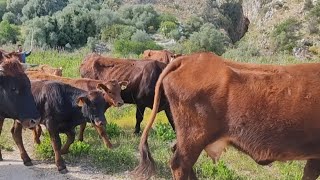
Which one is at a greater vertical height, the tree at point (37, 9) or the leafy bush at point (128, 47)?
the leafy bush at point (128, 47)

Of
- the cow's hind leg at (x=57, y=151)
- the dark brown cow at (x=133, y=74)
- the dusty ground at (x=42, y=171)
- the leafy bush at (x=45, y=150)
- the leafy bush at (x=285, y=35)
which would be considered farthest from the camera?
the leafy bush at (x=285, y=35)

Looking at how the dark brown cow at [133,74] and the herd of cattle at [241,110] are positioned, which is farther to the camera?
the dark brown cow at [133,74]

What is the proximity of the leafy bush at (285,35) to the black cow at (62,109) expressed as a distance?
94.8ft

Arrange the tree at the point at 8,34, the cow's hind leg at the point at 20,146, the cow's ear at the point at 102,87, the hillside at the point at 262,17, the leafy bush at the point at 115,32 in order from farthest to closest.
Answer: the hillside at the point at 262,17 < the leafy bush at the point at 115,32 < the tree at the point at 8,34 < the cow's ear at the point at 102,87 < the cow's hind leg at the point at 20,146

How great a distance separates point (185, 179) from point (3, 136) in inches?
200

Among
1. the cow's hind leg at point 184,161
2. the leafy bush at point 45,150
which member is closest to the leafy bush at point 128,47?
the leafy bush at point 45,150

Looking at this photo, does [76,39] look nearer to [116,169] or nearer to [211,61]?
[116,169]

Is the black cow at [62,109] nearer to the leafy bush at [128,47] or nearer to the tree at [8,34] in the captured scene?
the leafy bush at [128,47]

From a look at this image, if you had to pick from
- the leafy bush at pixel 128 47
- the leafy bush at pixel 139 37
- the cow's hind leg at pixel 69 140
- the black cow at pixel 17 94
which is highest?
the black cow at pixel 17 94

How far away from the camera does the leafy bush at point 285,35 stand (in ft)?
119

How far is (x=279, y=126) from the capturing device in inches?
215

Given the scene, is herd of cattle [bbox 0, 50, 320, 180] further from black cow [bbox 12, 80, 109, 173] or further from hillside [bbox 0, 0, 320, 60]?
hillside [bbox 0, 0, 320, 60]

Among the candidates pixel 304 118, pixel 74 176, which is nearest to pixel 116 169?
pixel 74 176

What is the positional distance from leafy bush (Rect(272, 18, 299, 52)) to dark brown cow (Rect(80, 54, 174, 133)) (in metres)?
26.2
